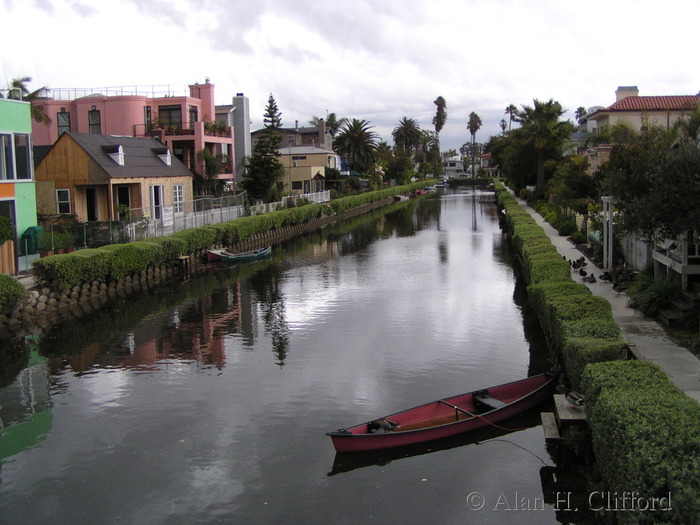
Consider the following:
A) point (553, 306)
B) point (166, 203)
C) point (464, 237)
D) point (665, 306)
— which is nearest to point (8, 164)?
point (166, 203)

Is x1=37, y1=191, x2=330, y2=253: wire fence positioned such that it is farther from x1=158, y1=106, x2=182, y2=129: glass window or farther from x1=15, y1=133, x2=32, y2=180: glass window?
x1=158, y1=106, x2=182, y2=129: glass window

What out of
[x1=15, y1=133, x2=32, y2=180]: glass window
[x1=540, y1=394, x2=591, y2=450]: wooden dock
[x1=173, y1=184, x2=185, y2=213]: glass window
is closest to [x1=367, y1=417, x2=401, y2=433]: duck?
[x1=540, y1=394, x2=591, y2=450]: wooden dock

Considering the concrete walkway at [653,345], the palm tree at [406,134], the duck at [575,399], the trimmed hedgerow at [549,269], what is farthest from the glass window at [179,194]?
the palm tree at [406,134]

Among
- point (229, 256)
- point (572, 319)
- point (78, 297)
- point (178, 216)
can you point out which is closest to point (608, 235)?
point (572, 319)

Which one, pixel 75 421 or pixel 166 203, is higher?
pixel 166 203

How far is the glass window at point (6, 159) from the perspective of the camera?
2880cm

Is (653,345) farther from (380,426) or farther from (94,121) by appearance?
(94,121)

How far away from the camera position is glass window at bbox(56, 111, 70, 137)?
57.7 m

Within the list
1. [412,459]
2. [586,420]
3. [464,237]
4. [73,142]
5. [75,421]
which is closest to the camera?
[586,420]

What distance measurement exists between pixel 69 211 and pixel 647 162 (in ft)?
105

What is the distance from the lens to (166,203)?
151 ft

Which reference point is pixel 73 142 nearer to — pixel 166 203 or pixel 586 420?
pixel 166 203

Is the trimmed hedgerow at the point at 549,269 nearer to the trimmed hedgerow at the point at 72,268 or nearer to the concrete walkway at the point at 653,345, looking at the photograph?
the concrete walkway at the point at 653,345

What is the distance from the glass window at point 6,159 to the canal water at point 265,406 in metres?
6.73
